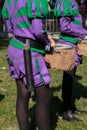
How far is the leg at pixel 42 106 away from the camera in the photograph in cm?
387

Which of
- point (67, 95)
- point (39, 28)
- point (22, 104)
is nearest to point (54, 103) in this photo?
point (67, 95)

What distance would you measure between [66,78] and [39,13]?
1838 millimetres

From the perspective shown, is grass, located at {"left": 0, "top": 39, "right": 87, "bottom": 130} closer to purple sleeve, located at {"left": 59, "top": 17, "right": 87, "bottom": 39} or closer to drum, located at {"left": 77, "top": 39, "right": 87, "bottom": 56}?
drum, located at {"left": 77, "top": 39, "right": 87, "bottom": 56}

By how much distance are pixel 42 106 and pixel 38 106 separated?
0.04 meters

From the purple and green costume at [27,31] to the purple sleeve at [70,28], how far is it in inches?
32.3

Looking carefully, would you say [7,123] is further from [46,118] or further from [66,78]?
[46,118]

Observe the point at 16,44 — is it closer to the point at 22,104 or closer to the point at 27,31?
the point at 27,31

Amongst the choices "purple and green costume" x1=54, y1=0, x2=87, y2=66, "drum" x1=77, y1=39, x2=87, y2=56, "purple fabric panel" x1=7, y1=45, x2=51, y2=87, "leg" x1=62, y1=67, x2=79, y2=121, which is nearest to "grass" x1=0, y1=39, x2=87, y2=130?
"leg" x1=62, y1=67, x2=79, y2=121

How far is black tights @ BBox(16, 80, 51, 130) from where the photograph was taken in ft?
12.7

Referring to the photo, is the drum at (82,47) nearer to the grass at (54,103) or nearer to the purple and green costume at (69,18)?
the purple and green costume at (69,18)

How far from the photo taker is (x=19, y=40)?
381 centimetres

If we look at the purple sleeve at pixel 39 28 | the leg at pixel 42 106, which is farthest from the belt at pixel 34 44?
the leg at pixel 42 106

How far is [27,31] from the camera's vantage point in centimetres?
370

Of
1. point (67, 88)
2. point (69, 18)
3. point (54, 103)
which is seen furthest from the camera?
point (54, 103)
